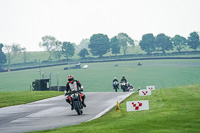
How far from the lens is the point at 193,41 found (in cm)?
17400

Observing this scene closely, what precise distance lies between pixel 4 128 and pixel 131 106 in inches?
190

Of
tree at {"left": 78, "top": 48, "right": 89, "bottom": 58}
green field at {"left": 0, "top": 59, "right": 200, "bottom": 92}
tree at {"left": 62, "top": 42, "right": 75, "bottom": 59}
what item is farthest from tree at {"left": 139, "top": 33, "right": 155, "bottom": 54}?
green field at {"left": 0, "top": 59, "right": 200, "bottom": 92}

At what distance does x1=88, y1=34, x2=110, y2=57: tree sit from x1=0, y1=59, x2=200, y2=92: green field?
48.1 metres

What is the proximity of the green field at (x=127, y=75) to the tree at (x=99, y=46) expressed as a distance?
158 ft

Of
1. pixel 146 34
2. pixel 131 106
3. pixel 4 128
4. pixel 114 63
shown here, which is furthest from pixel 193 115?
pixel 146 34

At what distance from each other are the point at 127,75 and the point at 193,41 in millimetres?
83372

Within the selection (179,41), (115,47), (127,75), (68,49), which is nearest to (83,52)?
(68,49)

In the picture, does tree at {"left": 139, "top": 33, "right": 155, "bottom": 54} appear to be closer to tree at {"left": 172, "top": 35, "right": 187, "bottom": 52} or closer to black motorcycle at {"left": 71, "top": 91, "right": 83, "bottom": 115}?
tree at {"left": 172, "top": 35, "right": 187, "bottom": 52}

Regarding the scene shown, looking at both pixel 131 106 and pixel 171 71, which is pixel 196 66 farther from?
pixel 131 106

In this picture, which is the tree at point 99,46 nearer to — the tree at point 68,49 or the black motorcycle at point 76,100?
the tree at point 68,49

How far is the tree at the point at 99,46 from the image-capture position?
179 m

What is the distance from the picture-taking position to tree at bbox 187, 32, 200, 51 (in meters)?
173

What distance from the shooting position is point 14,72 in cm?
12194

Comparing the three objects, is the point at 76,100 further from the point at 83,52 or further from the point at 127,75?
the point at 83,52
